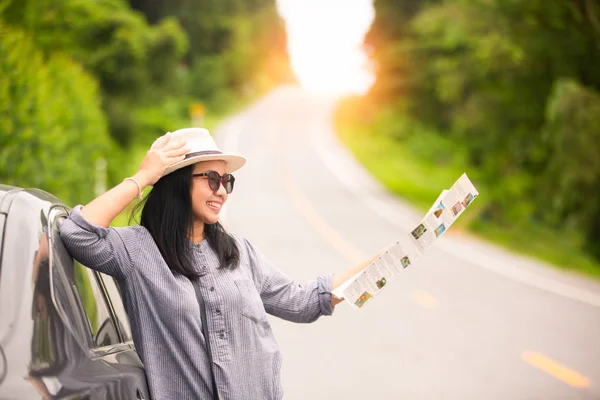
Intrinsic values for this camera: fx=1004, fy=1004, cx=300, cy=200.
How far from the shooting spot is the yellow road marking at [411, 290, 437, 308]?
529 inches

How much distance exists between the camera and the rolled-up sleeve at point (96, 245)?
10.8 feet

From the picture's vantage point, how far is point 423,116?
53.6 meters

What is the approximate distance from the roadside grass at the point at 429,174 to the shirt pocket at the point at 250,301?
51.3 ft

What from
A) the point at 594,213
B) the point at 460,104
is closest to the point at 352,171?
the point at 460,104

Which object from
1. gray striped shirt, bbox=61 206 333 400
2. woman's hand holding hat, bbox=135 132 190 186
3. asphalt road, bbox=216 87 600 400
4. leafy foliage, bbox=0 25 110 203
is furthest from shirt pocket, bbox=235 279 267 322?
leafy foliage, bbox=0 25 110 203

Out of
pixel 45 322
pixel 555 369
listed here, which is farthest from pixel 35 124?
pixel 45 322

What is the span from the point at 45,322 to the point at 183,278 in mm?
744

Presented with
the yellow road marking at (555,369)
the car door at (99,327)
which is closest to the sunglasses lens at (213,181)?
the car door at (99,327)

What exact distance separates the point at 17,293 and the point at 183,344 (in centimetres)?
78

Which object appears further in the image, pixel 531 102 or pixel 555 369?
pixel 531 102

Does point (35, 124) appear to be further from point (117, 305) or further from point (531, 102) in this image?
point (531, 102)

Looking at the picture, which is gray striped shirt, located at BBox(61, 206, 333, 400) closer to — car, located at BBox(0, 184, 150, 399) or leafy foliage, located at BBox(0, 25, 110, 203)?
car, located at BBox(0, 184, 150, 399)

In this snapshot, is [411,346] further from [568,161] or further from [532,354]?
[568,161]

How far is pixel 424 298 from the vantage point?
46.0 feet
